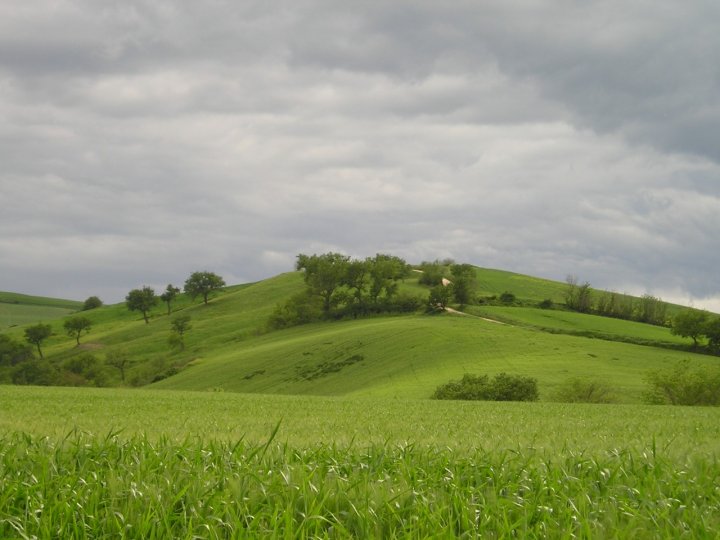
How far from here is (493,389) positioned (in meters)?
56.0

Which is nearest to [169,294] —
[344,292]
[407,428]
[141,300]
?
[141,300]

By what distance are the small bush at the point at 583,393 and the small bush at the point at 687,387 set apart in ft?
12.5

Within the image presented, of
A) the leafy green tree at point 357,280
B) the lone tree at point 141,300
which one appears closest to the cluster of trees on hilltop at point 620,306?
the leafy green tree at point 357,280

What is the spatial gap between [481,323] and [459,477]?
317 ft

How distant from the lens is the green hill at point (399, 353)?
2908 inches

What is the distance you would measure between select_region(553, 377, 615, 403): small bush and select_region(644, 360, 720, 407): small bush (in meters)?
3.81

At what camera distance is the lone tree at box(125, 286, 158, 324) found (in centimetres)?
16100

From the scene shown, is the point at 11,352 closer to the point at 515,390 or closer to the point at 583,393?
the point at 515,390

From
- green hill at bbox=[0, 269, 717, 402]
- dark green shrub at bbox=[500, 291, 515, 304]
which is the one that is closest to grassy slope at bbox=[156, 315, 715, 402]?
green hill at bbox=[0, 269, 717, 402]

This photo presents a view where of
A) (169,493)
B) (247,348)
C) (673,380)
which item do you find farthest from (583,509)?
(247,348)

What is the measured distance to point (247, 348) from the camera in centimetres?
11069

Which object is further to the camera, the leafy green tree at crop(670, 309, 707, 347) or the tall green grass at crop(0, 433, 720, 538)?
the leafy green tree at crop(670, 309, 707, 347)

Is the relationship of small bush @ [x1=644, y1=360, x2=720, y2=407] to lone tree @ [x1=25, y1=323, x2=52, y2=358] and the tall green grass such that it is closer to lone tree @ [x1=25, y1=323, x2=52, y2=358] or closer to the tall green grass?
the tall green grass

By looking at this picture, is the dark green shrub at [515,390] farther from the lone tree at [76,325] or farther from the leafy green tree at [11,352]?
the lone tree at [76,325]
